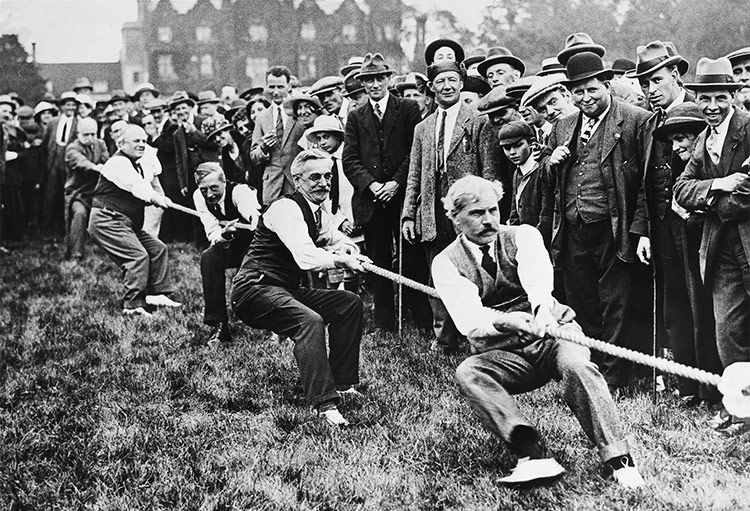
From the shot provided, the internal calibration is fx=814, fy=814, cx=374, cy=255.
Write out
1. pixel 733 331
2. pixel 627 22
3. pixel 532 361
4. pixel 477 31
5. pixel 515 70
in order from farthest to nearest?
pixel 477 31 < pixel 627 22 < pixel 515 70 < pixel 733 331 < pixel 532 361

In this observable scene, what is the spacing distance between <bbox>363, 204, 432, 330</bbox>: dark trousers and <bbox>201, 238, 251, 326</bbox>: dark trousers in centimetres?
123

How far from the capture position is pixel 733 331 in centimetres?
507

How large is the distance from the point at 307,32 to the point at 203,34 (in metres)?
5.72

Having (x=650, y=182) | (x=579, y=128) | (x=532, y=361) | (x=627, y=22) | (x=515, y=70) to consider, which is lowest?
(x=532, y=361)

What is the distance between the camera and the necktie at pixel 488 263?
4.70 m

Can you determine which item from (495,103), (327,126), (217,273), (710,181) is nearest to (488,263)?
(710,181)

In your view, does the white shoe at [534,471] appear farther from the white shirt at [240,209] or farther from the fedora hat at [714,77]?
the white shirt at [240,209]

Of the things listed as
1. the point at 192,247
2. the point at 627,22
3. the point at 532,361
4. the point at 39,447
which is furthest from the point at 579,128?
the point at 627,22

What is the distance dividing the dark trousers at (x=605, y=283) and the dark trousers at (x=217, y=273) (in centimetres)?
325

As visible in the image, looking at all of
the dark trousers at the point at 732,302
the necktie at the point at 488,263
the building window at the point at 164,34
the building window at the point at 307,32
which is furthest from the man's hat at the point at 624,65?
the building window at the point at 164,34

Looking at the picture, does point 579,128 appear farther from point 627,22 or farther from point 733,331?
point 627,22

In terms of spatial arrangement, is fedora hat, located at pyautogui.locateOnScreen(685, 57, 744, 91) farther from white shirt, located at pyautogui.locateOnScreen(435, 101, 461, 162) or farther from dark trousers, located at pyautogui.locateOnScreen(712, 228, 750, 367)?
white shirt, located at pyautogui.locateOnScreen(435, 101, 461, 162)

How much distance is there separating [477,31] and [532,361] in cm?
A: 2056

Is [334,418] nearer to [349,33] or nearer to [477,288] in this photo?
[477,288]
